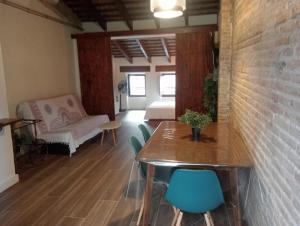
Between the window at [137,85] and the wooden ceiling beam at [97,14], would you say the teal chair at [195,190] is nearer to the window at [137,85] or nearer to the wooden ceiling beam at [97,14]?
the wooden ceiling beam at [97,14]

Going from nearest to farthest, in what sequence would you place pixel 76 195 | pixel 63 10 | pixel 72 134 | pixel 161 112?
pixel 76 195 < pixel 72 134 < pixel 63 10 < pixel 161 112

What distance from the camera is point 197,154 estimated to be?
2.19 m

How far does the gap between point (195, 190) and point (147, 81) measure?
8456mm

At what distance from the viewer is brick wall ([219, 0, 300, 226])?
4.12 feet

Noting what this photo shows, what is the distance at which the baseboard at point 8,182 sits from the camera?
309 cm

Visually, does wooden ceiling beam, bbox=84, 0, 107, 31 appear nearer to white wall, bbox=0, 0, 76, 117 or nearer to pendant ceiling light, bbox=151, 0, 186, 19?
white wall, bbox=0, 0, 76, 117

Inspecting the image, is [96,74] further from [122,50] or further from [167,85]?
[167,85]

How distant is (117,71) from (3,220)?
26.2 feet

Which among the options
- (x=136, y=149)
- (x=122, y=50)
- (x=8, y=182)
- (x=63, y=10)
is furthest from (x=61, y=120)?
(x=122, y=50)

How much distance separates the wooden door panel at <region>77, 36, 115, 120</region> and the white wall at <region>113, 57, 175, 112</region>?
315 centimetres

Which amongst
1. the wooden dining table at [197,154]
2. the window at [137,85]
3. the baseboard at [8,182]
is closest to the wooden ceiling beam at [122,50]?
the window at [137,85]

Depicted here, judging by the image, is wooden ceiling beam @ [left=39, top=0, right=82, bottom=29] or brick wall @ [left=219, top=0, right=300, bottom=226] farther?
wooden ceiling beam @ [left=39, top=0, right=82, bottom=29]

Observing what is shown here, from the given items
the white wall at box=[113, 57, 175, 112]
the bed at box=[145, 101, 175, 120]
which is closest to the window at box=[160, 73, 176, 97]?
the white wall at box=[113, 57, 175, 112]

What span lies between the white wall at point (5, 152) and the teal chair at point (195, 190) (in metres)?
2.32
